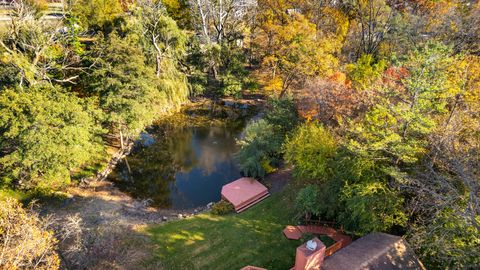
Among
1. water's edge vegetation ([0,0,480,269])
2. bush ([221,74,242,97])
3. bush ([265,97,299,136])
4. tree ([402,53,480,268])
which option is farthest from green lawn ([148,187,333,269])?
bush ([221,74,242,97])

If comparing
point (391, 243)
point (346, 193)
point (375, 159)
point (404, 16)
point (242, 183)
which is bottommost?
point (242, 183)

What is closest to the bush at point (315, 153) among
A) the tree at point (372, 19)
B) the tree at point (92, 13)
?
the tree at point (372, 19)

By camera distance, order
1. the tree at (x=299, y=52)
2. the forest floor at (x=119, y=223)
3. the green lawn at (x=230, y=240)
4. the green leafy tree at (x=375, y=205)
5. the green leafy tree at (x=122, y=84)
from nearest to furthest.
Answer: the green leafy tree at (x=375, y=205)
the forest floor at (x=119, y=223)
the green lawn at (x=230, y=240)
the green leafy tree at (x=122, y=84)
the tree at (x=299, y=52)

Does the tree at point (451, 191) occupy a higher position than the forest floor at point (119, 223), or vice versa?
the tree at point (451, 191)

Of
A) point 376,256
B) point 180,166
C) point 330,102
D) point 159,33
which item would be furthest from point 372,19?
point 376,256

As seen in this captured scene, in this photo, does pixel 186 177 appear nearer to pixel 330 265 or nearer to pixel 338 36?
pixel 330 265

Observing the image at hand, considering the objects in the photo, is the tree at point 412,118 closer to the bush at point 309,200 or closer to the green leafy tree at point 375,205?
the green leafy tree at point 375,205

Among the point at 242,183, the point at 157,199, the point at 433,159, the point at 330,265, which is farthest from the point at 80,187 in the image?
the point at 433,159

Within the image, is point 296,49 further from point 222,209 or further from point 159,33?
point 222,209
